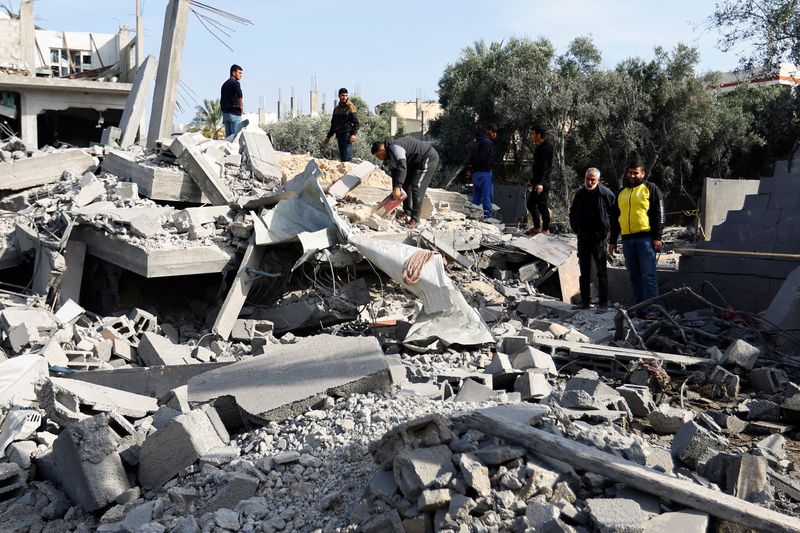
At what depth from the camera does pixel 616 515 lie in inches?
138

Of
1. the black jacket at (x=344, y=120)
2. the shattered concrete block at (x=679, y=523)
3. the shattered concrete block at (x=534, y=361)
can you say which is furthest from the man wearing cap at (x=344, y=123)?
the shattered concrete block at (x=679, y=523)

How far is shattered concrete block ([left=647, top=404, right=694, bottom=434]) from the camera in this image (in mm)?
5824

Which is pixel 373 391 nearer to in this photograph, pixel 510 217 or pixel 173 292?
pixel 173 292

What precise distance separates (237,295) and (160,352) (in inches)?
57.3

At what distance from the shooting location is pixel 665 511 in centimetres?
367

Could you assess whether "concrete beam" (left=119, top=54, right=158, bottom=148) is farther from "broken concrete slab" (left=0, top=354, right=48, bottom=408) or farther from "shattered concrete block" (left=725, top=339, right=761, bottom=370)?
"shattered concrete block" (left=725, top=339, right=761, bottom=370)

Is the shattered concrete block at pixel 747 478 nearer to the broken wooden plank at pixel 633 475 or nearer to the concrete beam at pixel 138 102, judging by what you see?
the broken wooden plank at pixel 633 475

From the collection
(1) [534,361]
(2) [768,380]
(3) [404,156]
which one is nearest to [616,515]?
(1) [534,361]

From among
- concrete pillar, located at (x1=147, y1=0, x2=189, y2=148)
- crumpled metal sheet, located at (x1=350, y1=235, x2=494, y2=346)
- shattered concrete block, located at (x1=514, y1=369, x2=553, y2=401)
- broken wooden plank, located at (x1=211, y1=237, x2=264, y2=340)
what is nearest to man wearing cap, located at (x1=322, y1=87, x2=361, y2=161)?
concrete pillar, located at (x1=147, y1=0, x2=189, y2=148)

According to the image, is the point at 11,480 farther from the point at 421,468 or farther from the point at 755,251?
the point at 755,251

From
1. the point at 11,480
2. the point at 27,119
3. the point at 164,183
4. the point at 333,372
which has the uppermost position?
the point at 27,119

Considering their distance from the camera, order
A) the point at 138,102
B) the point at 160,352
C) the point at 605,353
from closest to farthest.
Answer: the point at 605,353 → the point at 160,352 → the point at 138,102

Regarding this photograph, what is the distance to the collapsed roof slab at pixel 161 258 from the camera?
8836 millimetres

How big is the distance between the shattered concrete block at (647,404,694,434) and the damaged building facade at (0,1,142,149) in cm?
2064
